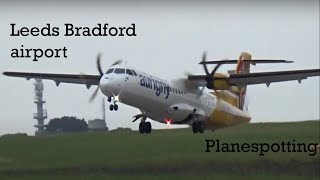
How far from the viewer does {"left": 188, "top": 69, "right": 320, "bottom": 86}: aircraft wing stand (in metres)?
33.9

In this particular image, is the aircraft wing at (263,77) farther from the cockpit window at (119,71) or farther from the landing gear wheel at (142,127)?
the cockpit window at (119,71)

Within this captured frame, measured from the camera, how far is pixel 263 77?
35719mm

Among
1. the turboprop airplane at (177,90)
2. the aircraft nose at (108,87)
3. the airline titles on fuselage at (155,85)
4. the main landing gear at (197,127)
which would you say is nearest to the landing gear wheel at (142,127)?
the turboprop airplane at (177,90)

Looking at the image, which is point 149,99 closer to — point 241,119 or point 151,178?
point 241,119

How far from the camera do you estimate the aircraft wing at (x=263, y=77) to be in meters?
33.9

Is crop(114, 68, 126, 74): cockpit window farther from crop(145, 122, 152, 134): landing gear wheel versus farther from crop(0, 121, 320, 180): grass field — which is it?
crop(0, 121, 320, 180): grass field

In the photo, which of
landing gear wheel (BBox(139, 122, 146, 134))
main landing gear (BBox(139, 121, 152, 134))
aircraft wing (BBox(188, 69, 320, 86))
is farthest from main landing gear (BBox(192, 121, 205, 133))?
landing gear wheel (BBox(139, 122, 146, 134))

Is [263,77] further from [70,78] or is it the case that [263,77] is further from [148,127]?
[70,78]

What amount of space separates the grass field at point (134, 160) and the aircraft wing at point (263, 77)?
875 centimetres

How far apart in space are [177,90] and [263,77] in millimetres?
4650

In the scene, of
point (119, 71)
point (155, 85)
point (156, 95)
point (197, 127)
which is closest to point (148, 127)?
point (156, 95)

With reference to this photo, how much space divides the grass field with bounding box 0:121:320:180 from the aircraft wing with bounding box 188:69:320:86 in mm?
8755

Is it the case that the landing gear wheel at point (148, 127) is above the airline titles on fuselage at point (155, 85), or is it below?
below

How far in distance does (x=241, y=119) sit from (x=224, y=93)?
1954mm
